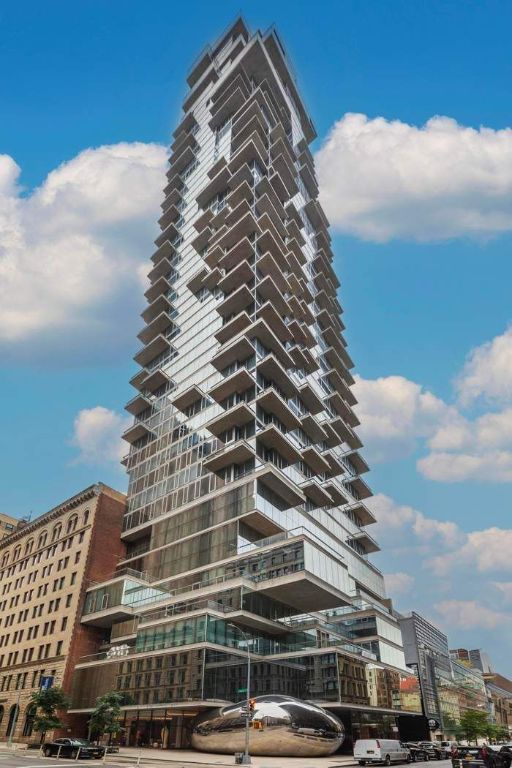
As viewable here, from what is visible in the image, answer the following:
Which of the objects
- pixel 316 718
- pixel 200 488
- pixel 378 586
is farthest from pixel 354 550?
pixel 316 718

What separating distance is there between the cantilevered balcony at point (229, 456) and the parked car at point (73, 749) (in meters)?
28.5

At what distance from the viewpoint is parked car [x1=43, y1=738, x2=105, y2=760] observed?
36438 millimetres

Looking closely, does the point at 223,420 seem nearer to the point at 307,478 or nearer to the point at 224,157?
the point at 307,478

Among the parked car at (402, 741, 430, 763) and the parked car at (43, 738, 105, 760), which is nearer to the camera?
the parked car at (43, 738, 105, 760)

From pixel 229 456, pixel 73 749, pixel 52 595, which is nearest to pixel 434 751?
pixel 73 749

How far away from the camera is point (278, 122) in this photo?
9044 cm

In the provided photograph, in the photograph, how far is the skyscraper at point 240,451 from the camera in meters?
48.8

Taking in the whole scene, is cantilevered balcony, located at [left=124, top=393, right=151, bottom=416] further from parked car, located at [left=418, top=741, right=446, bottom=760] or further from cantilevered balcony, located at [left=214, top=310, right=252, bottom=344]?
parked car, located at [left=418, top=741, right=446, bottom=760]

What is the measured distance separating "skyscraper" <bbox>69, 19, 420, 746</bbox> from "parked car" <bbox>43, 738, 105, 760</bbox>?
8.67 meters

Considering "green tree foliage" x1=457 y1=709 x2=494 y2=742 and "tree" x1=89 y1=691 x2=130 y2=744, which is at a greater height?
"green tree foliage" x1=457 y1=709 x2=494 y2=742

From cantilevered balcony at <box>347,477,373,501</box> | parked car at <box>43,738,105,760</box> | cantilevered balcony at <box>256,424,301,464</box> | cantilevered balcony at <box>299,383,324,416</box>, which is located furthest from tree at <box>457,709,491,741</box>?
parked car at <box>43,738,105,760</box>

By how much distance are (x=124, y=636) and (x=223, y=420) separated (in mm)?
25825

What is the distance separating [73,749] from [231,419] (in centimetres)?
3383

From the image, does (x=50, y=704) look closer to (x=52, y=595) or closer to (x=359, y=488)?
(x=52, y=595)
